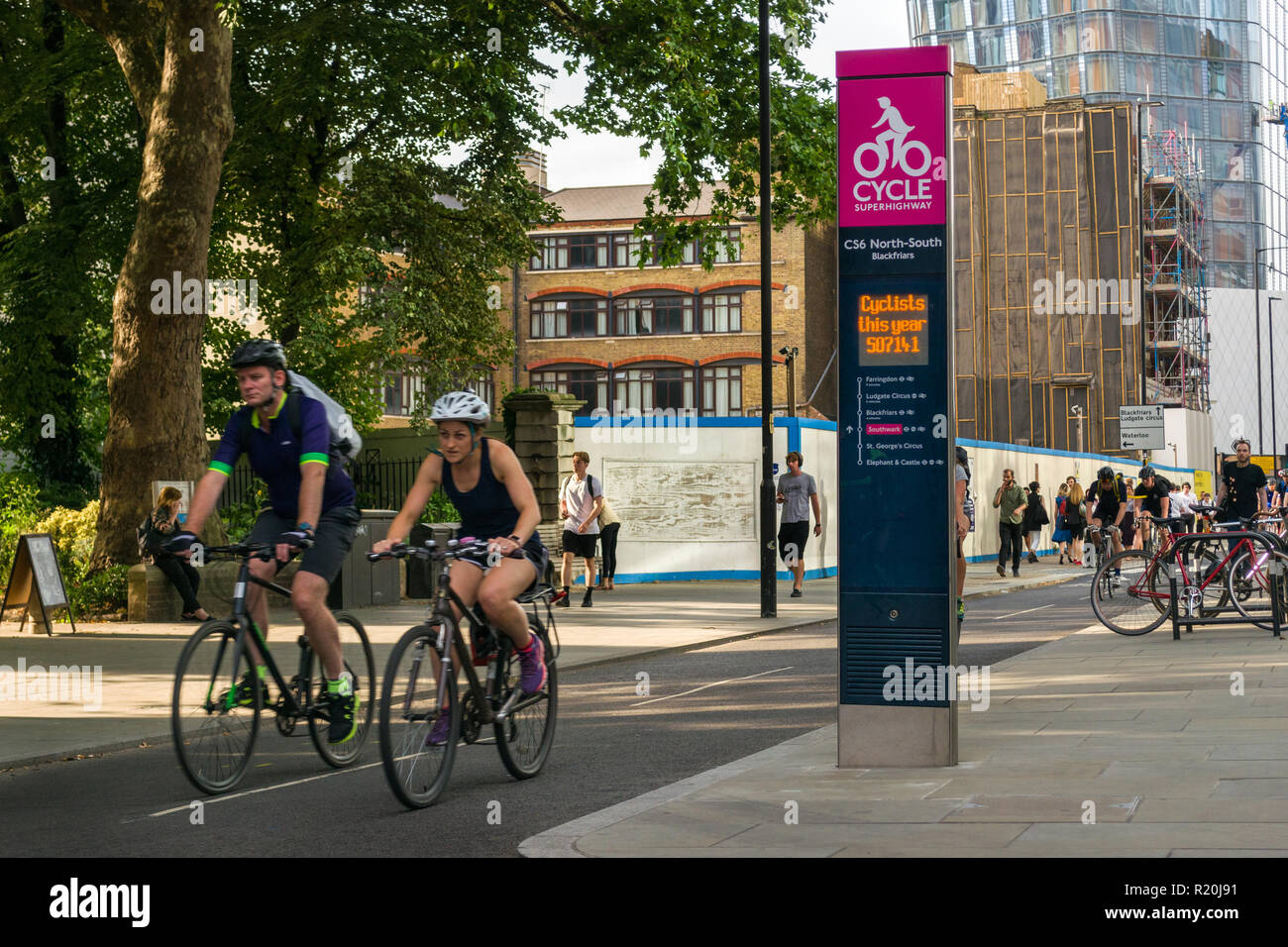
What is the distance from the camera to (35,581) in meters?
15.8

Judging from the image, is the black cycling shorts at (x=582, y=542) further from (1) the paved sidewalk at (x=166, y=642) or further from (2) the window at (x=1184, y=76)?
(2) the window at (x=1184, y=76)

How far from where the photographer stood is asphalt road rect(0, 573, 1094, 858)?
A: 6.18 metres

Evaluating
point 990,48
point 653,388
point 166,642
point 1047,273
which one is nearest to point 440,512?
point 166,642

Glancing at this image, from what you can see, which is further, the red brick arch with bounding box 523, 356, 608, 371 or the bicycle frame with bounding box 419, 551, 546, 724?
the red brick arch with bounding box 523, 356, 608, 371

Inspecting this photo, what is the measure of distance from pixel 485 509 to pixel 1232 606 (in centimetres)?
938

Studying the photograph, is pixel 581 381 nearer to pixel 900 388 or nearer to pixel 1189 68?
pixel 1189 68

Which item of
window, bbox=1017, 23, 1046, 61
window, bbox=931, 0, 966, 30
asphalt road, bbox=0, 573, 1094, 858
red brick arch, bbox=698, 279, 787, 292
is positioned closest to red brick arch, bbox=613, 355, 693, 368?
red brick arch, bbox=698, 279, 787, 292

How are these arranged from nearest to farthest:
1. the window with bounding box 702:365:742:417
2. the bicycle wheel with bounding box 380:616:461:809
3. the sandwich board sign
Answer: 1. the bicycle wheel with bounding box 380:616:461:809
2. the sandwich board sign
3. the window with bounding box 702:365:742:417

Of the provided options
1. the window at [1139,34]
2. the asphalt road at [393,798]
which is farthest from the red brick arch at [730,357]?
the asphalt road at [393,798]

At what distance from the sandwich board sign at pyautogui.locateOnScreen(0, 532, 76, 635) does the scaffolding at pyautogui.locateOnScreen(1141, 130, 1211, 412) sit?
6282 cm

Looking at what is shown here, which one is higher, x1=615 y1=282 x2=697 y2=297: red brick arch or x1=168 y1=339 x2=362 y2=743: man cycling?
x1=615 y1=282 x2=697 y2=297: red brick arch

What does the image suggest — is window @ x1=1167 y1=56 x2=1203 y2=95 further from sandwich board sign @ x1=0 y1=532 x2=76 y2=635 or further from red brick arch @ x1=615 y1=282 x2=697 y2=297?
sandwich board sign @ x1=0 y1=532 x2=76 y2=635

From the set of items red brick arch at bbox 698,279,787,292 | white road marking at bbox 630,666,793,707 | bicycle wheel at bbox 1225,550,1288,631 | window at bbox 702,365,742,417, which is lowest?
white road marking at bbox 630,666,793,707

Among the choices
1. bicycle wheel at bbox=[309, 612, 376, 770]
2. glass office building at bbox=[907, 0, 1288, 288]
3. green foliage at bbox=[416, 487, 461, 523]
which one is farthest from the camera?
glass office building at bbox=[907, 0, 1288, 288]
